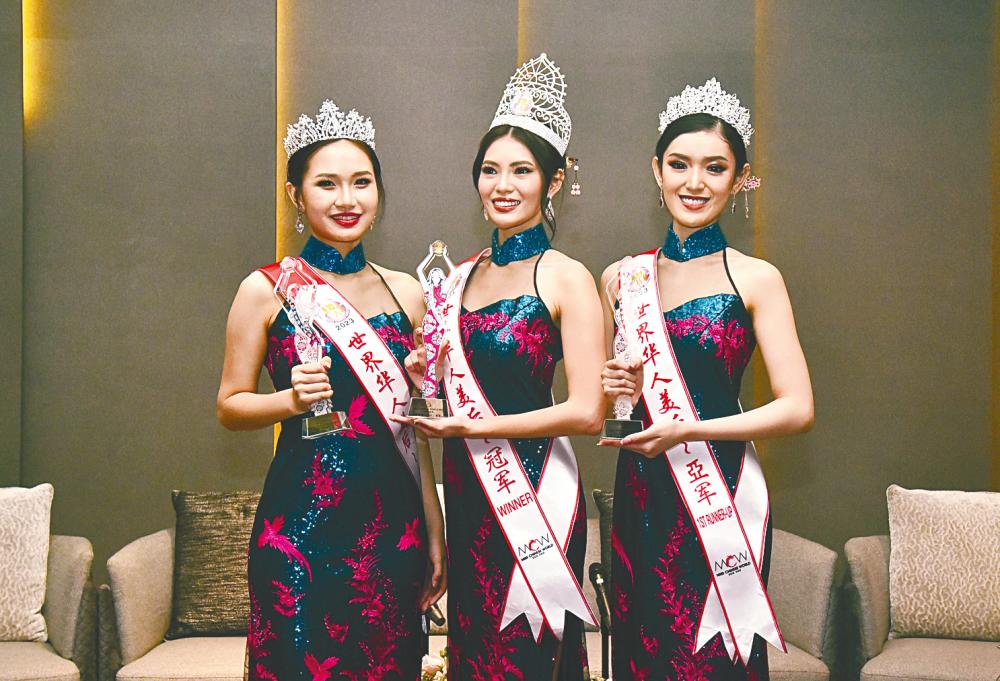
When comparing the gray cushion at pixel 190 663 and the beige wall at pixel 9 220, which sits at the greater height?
the beige wall at pixel 9 220

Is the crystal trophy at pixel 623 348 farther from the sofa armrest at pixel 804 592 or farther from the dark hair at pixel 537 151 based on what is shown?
the sofa armrest at pixel 804 592

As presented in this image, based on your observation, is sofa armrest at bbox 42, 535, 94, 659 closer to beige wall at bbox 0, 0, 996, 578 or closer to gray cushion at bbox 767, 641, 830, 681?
beige wall at bbox 0, 0, 996, 578

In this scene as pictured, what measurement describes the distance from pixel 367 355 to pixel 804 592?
168 centimetres

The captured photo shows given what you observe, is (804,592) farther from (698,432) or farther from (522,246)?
(522,246)

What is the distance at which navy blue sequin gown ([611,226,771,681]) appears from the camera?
2129 mm

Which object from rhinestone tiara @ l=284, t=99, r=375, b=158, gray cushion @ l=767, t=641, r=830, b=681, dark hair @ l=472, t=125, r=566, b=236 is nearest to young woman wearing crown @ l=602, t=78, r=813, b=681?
dark hair @ l=472, t=125, r=566, b=236

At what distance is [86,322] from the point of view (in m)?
3.83

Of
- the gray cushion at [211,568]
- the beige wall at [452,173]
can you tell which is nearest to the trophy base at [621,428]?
the gray cushion at [211,568]

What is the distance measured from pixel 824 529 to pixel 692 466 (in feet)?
6.29

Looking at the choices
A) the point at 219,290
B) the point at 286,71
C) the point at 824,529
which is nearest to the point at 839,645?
the point at 824,529

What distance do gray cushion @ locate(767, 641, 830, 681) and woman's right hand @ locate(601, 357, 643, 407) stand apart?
133 centimetres

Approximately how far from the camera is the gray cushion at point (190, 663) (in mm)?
3061

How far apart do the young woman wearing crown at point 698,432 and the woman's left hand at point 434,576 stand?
13.9 inches

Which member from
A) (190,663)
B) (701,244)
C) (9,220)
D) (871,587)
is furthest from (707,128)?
(9,220)
